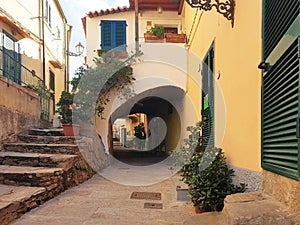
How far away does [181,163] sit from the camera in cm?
479

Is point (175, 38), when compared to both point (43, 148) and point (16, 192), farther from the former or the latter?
point (16, 192)

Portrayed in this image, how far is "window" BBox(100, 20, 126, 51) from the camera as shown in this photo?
11438 mm

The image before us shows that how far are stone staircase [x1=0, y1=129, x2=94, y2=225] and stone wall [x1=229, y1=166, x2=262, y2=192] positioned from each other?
286 centimetres

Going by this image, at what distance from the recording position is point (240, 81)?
381cm

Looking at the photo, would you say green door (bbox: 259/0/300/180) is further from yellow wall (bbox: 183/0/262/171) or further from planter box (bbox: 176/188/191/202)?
planter box (bbox: 176/188/191/202)

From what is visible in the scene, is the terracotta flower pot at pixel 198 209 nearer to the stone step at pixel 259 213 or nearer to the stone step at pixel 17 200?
the stone step at pixel 259 213

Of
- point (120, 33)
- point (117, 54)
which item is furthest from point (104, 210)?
point (120, 33)

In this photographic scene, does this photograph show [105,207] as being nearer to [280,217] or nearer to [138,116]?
[280,217]

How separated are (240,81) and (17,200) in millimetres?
3294

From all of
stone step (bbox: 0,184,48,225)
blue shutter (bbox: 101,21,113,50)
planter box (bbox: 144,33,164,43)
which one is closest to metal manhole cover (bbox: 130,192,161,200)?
stone step (bbox: 0,184,48,225)

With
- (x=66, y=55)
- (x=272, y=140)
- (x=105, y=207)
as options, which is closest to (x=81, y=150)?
(x=105, y=207)

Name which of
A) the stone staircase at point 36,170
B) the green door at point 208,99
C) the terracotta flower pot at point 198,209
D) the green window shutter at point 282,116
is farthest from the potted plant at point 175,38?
the green window shutter at point 282,116

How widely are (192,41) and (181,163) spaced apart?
4.80 meters

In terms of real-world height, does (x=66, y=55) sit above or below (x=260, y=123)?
above
